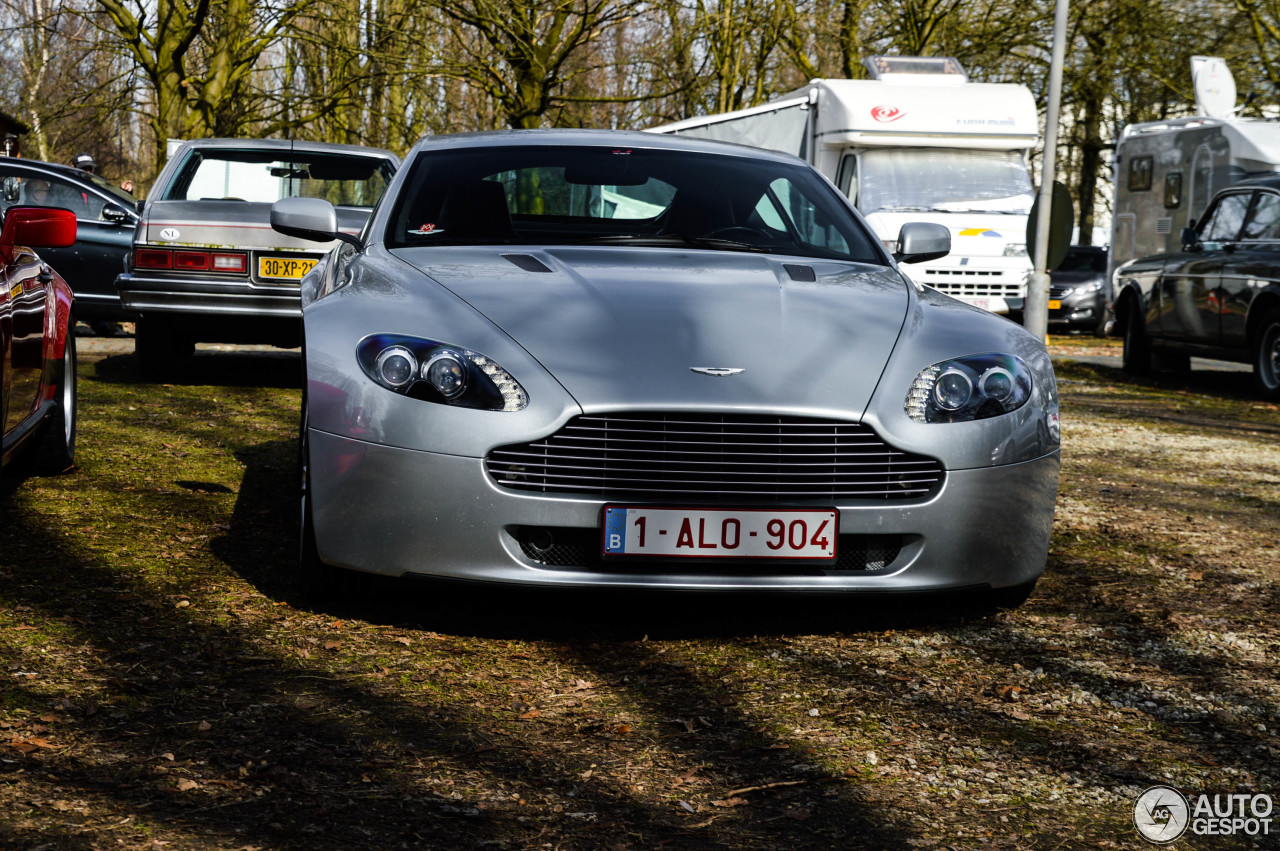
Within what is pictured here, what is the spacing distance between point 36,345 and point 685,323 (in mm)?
2713

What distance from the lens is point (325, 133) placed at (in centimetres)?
2866

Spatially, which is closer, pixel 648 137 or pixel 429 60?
pixel 648 137

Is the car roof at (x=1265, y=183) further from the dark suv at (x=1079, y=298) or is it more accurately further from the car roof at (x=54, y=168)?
the dark suv at (x=1079, y=298)

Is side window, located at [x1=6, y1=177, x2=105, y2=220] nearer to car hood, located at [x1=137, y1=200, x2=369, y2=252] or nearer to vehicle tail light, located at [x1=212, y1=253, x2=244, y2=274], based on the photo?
car hood, located at [x1=137, y1=200, x2=369, y2=252]

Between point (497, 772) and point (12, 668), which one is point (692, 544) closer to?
point (497, 772)

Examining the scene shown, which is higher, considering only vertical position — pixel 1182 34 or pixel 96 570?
pixel 1182 34

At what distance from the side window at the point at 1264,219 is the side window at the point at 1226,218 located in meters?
0.15

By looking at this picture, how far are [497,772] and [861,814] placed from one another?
28.5 inches

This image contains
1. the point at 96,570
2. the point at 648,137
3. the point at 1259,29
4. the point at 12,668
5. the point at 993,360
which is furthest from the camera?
the point at 1259,29

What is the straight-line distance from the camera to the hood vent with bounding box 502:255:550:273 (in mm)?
4344

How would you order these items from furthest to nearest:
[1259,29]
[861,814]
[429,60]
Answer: [1259,29] → [429,60] → [861,814]

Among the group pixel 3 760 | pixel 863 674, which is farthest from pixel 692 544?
pixel 3 760

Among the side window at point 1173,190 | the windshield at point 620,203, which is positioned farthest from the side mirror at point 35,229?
the side window at point 1173,190

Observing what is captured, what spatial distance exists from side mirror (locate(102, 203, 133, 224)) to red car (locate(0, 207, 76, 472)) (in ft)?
23.9
